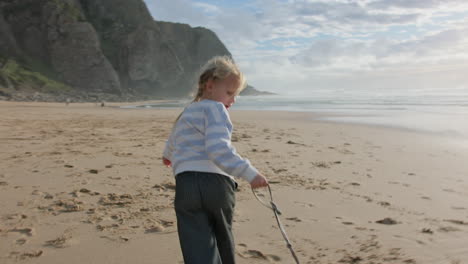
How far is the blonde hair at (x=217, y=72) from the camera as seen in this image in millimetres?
2172

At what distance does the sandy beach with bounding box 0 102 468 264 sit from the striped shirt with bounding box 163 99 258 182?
103cm

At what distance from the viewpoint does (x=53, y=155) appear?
19.8ft

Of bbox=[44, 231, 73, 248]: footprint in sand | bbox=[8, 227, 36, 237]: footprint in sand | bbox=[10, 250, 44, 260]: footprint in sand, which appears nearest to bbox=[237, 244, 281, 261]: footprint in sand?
bbox=[44, 231, 73, 248]: footprint in sand

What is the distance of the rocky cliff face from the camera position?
48875mm

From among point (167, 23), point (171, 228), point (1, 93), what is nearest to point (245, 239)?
point (171, 228)

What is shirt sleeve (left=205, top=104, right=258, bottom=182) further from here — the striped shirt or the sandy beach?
the sandy beach

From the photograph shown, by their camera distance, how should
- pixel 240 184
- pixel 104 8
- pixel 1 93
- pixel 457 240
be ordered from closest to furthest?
pixel 457 240 → pixel 240 184 → pixel 1 93 → pixel 104 8

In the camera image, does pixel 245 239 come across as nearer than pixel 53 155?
Yes

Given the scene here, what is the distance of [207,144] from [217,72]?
45 cm

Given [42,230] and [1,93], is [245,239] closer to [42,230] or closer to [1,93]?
[42,230]

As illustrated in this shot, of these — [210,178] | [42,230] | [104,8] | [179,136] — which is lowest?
[42,230]

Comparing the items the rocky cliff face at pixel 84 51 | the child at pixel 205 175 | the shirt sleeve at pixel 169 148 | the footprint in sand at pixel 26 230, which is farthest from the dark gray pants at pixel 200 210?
the rocky cliff face at pixel 84 51

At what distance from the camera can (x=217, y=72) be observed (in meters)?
2.17

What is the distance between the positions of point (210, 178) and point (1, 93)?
3961 cm
